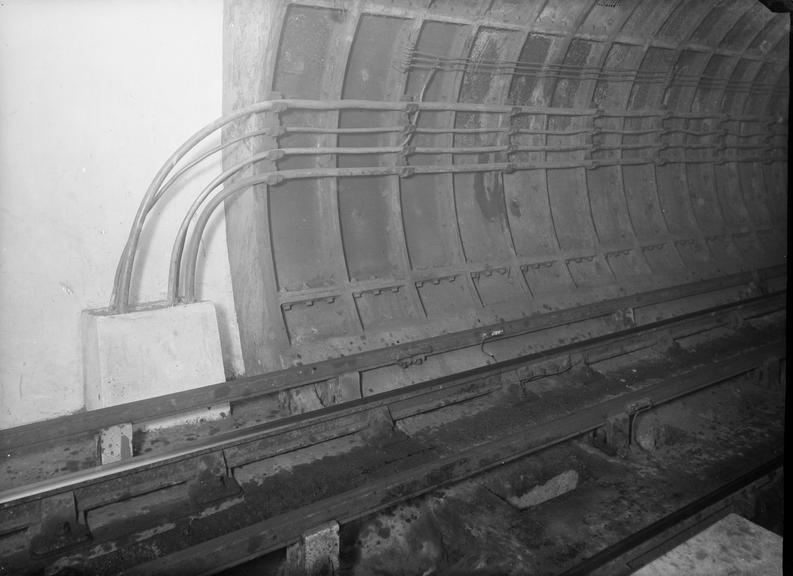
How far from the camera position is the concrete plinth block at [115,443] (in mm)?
3998

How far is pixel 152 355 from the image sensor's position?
15.0 ft

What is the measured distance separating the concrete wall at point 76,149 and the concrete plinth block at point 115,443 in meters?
1.07

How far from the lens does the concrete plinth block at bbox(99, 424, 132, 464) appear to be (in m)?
4.00

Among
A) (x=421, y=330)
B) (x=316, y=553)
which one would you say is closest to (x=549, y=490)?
(x=316, y=553)

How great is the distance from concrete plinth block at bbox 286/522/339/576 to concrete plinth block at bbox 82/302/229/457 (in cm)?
182

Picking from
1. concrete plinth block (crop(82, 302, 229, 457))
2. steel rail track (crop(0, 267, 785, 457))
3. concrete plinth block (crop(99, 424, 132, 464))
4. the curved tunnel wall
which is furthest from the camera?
the curved tunnel wall

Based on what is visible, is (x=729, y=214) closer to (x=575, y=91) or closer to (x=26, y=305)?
(x=575, y=91)

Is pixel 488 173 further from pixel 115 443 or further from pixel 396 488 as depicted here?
pixel 115 443

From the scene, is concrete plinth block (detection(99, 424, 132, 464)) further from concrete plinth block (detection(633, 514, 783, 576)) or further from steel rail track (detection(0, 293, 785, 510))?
concrete plinth block (detection(633, 514, 783, 576))

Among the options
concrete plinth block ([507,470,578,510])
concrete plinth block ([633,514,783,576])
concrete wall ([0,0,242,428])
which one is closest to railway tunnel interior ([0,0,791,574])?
concrete plinth block ([507,470,578,510])

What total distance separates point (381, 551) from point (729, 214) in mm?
8429

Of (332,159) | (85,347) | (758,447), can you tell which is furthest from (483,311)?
(85,347)

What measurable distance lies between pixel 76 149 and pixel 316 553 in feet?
11.0

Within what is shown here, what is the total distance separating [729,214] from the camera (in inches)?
384
